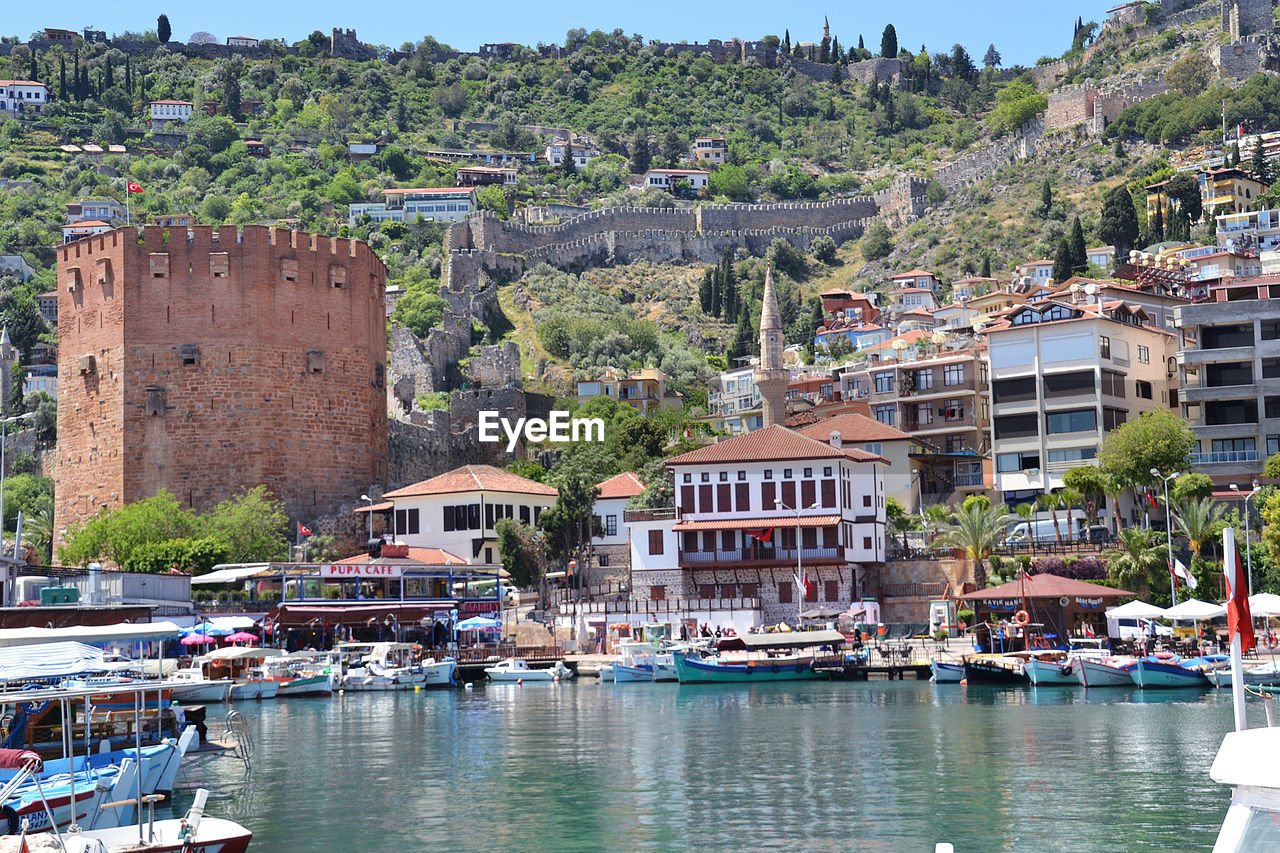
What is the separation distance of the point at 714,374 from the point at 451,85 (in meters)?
94.6

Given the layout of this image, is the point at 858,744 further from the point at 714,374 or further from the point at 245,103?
the point at 245,103

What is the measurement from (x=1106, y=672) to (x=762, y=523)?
16555 millimetres

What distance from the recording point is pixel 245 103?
16975cm

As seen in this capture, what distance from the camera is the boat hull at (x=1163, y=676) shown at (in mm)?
39562

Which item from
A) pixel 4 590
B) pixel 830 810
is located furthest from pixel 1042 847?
pixel 4 590

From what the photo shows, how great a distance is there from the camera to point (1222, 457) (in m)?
59.1

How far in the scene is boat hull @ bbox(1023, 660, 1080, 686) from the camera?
4122 centimetres

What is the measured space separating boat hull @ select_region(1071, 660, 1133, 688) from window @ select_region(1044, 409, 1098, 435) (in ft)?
67.9

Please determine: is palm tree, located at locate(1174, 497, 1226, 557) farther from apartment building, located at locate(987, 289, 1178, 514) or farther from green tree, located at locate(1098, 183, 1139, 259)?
green tree, located at locate(1098, 183, 1139, 259)

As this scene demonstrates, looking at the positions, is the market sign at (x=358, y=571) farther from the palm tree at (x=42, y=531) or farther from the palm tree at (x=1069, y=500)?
the palm tree at (x=1069, y=500)

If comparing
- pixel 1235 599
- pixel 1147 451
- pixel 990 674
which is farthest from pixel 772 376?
pixel 1235 599

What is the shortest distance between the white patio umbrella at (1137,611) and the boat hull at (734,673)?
8134 mm

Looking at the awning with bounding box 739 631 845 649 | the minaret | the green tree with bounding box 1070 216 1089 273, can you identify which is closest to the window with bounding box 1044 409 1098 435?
the minaret

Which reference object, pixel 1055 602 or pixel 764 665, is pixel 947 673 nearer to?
pixel 764 665
